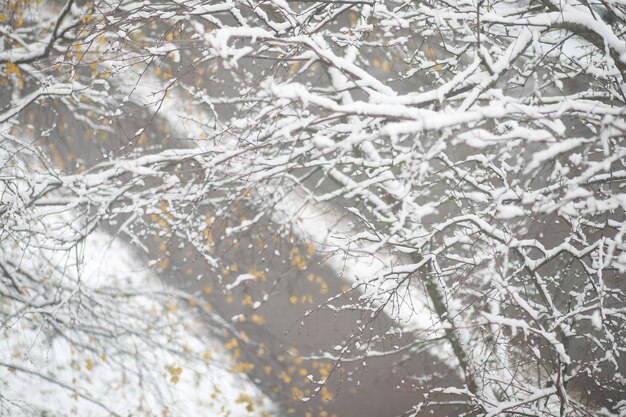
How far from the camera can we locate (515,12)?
2744 millimetres

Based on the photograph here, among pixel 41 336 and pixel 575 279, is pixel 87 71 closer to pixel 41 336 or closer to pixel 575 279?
pixel 41 336

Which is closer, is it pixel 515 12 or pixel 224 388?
pixel 515 12

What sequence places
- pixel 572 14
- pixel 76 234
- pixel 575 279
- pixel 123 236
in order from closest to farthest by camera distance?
pixel 572 14 → pixel 76 234 → pixel 575 279 → pixel 123 236

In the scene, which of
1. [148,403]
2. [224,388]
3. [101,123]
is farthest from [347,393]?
[101,123]

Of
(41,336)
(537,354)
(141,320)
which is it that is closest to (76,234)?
A: (141,320)

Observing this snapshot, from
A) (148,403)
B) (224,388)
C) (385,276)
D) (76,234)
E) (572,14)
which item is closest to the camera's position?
(572,14)

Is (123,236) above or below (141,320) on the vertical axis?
above

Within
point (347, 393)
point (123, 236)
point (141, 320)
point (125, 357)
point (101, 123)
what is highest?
point (101, 123)

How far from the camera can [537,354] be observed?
9.18ft

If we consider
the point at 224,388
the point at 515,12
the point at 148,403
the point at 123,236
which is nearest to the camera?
the point at 515,12

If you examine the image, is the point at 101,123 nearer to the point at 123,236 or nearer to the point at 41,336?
the point at 123,236

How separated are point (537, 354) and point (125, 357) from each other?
5.23m

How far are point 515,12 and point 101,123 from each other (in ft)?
18.4

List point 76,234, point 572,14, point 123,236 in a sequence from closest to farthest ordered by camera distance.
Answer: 1. point 572,14
2. point 76,234
3. point 123,236
